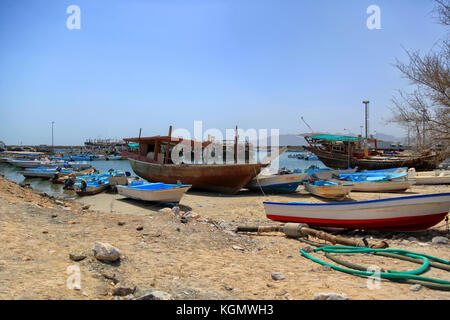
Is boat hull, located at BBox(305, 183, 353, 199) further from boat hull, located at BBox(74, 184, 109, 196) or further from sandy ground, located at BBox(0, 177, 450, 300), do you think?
boat hull, located at BBox(74, 184, 109, 196)

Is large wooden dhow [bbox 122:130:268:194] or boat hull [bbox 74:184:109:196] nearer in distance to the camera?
large wooden dhow [bbox 122:130:268:194]

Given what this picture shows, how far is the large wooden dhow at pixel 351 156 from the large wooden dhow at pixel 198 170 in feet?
56.6

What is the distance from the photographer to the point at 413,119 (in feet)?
31.9

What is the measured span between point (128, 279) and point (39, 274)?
1.24 meters

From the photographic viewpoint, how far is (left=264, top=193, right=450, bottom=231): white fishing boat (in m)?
7.78

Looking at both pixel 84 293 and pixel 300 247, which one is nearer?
pixel 84 293

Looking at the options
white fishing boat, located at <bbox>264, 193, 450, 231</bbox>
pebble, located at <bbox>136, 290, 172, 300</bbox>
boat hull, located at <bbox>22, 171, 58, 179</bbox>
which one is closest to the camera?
pebble, located at <bbox>136, 290, 172, 300</bbox>

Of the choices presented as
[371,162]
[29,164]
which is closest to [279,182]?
[371,162]

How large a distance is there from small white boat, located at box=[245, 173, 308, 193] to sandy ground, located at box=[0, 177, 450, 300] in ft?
29.6

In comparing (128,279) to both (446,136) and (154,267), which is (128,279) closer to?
(154,267)

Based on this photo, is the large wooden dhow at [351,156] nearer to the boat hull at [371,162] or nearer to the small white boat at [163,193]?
the boat hull at [371,162]

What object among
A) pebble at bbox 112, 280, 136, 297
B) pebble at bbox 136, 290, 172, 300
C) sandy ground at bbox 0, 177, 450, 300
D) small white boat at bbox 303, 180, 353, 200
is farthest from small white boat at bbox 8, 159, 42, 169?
pebble at bbox 136, 290, 172, 300
